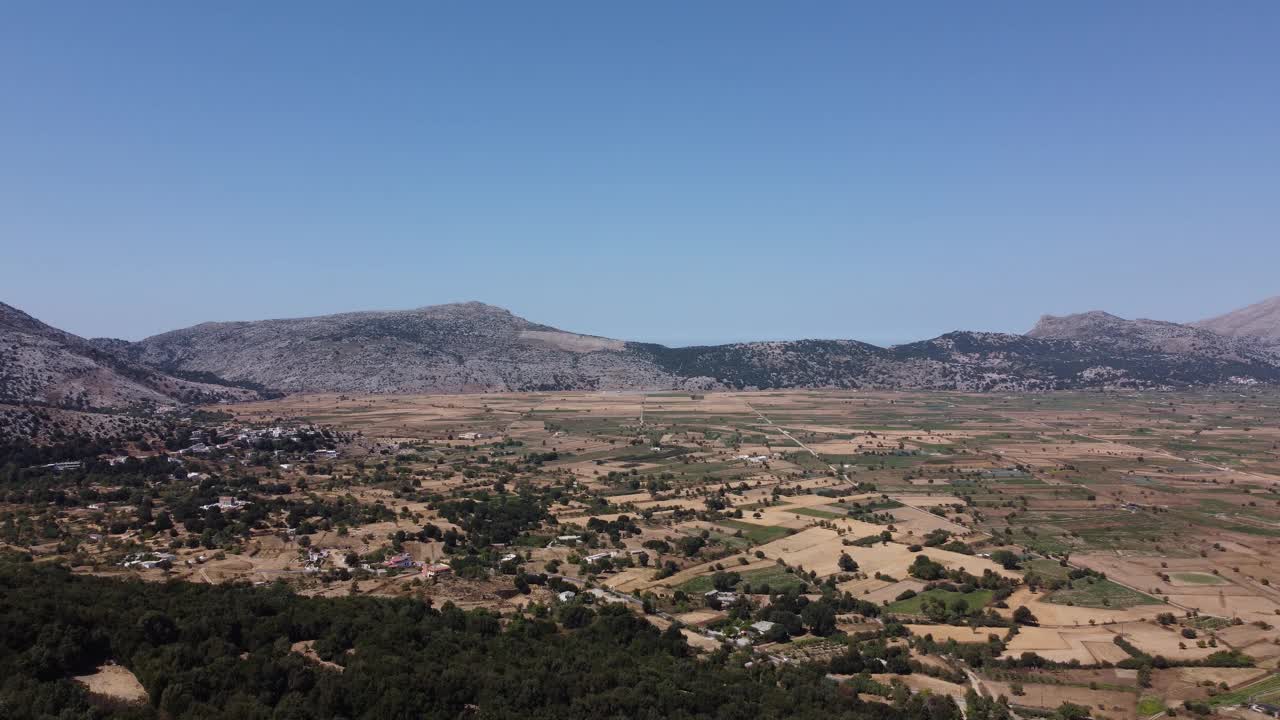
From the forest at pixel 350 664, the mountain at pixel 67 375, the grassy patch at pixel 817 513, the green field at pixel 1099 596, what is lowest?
the green field at pixel 1099 596

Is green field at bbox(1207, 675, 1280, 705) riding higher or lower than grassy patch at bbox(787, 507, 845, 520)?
lower

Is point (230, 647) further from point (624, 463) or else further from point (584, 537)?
point (624, 463)

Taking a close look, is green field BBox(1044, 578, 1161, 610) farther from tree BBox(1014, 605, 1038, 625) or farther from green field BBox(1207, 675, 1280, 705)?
green field BBox(1207, 675, 1280, 705)

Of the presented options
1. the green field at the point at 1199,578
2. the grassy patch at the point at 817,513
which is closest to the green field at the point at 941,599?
the green field at the point at 1199,578

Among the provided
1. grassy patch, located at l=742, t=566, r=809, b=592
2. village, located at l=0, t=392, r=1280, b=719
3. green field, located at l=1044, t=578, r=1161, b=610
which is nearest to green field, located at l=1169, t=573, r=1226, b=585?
village, located at l=0, t=392, r=1280, b=719

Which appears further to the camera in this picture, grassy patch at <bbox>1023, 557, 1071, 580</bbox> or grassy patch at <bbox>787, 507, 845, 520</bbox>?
grassy patch at <bbox>787, 507, 845, 520</bbox>

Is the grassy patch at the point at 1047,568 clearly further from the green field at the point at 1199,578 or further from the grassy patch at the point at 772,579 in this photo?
the grassy patch at the point at 772,579
